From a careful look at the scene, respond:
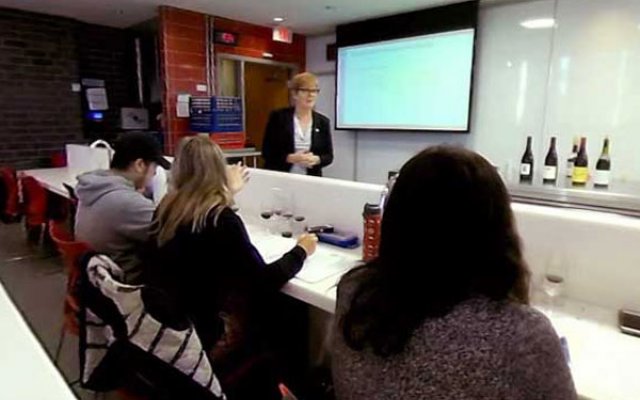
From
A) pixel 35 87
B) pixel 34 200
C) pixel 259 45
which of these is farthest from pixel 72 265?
pixel 259 45

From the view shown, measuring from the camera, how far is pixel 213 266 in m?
1.53

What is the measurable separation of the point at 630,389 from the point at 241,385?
44.8 inches

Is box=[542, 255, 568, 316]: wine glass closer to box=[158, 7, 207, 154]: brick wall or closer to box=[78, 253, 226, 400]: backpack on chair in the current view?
box=[78, 253, 226, 400]: backpack on chair

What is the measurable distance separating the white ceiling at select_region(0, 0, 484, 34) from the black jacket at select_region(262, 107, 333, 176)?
2.23 meters

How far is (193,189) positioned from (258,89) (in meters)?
5.57

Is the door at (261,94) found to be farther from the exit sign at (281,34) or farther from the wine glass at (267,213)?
the wine glass at (267,213)

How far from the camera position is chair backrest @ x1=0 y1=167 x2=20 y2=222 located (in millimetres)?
3949

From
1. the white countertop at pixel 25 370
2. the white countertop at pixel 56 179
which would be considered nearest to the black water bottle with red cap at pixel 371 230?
the white countertop at pixel 25 370

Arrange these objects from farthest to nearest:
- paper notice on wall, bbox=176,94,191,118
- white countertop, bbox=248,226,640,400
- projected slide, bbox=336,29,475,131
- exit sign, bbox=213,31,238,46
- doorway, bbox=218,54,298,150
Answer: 1. doorway, bbox=218,54,298,150
2. exit sign, bbox=213,31,238,46
3. paper notice on wall, bbox=176,94,191,118
4. projected slide, bbox=336,29,475,131
5. white countertop, bbox=248,226,640,400

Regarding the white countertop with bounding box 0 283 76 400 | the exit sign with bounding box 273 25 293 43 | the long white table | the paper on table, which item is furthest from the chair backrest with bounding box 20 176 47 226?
the exit sign with bounding box 273 25 293 43

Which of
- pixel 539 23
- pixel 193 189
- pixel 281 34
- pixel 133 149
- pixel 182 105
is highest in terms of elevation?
pixel 281 34

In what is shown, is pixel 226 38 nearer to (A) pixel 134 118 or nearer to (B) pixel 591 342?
(A) pixel 134 118

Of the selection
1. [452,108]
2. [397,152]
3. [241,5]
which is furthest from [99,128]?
[452,108]

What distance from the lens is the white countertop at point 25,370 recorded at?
64 centimetres
